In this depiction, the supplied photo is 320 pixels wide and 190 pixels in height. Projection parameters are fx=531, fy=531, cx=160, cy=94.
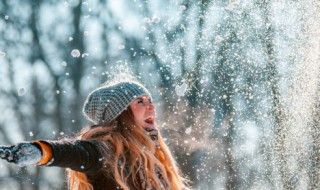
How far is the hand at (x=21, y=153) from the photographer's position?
6.57ft

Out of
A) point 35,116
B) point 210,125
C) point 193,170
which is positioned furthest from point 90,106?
point 210,125

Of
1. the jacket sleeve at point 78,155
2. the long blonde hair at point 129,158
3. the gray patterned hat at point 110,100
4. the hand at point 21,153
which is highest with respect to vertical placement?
the gray patterned hat at point 110,100

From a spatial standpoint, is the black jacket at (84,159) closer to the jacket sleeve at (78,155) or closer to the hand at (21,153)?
the jacket sleeve at (78,155)

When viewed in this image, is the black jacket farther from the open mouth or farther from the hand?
the open mouth

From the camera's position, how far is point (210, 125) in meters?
13.1

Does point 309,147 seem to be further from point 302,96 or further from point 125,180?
point 125,180

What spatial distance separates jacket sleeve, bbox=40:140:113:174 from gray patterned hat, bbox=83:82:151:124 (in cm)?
48

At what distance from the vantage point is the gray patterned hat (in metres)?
3.09

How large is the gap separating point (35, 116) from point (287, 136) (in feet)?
24.8

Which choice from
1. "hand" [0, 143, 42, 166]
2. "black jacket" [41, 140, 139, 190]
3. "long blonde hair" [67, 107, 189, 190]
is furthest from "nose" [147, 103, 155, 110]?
"hand" [0, 143, 42, 166]

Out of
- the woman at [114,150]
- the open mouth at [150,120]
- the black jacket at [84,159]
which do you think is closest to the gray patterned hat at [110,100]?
the woman at [114,150]

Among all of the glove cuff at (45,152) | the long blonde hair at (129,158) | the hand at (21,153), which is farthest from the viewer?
the long blonde hair at (129,158)

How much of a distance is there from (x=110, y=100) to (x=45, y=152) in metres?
1.04

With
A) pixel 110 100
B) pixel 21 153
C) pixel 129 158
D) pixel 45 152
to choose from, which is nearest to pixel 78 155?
pixel 45 152
